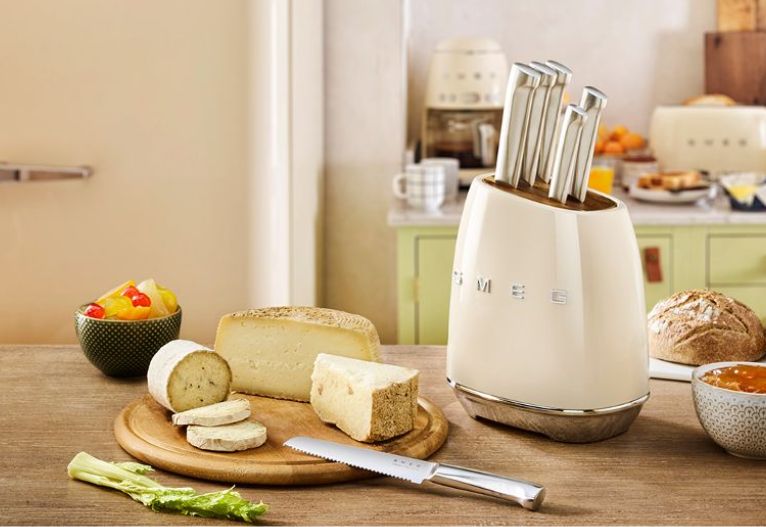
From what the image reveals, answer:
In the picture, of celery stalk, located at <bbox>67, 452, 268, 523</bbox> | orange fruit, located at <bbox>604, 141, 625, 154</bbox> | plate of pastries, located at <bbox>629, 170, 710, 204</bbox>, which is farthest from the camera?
orange fruit, located at <bbox>604, 141, 625, 154</bbox>

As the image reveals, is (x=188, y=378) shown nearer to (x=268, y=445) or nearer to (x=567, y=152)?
(x=268, y=445)

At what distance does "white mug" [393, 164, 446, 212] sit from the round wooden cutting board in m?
1.91

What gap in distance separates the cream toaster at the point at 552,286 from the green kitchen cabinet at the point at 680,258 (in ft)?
6.28

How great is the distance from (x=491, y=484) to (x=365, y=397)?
177 mm

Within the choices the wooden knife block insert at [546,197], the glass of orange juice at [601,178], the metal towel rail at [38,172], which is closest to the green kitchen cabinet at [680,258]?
the glass of orange juice at [601,178]

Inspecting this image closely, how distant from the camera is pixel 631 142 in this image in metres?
3.53

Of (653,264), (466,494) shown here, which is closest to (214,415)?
(466,494)

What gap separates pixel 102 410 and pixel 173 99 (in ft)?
4.75

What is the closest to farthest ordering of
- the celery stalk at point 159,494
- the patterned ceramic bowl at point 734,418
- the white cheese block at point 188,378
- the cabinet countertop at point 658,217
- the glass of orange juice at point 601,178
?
the celery stalk at point 159,494 < the patterned ceramic bowl at point 734,418 < the white cheese block at point 188,378 < the cabinet countertop at point 658,217 < the glass of orange juice at point 601,178

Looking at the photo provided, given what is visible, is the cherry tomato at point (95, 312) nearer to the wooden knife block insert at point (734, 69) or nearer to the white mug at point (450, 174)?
the white mug at point (450, 174)

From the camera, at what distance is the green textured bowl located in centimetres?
131

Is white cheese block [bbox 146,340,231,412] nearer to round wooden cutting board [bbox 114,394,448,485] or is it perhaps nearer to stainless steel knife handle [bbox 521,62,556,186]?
round wooden cutting board [bbox 114,394,448,485]

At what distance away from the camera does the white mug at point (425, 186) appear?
3.09 metres

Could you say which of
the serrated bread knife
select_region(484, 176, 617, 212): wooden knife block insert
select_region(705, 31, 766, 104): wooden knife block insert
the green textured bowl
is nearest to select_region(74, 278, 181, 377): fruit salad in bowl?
the green textured bowl
